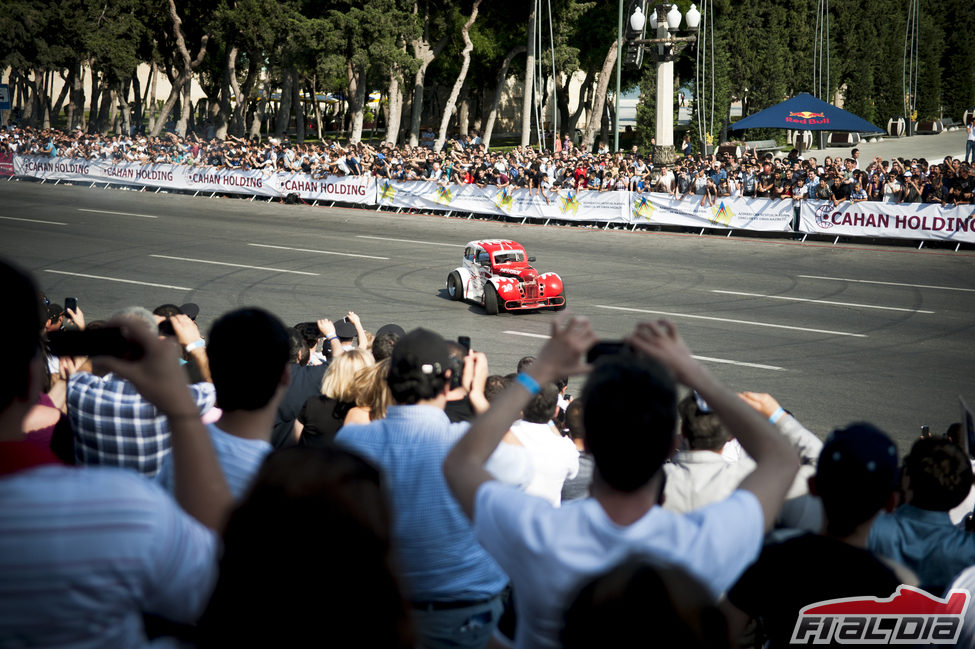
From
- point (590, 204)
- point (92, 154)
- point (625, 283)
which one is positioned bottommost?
point (625, 283)

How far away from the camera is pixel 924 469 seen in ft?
13.1

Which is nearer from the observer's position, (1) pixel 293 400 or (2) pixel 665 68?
(1) pixel 293 400

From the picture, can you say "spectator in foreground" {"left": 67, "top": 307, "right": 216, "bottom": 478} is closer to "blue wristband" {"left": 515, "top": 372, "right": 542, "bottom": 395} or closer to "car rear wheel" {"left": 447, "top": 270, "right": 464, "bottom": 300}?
"blue wristband" {"left": 515, "top": 372, "right": 542, "bottom": 395}

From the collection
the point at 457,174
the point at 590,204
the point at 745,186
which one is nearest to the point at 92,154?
the point at 457,174

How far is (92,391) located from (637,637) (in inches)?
118

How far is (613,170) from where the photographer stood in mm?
27344

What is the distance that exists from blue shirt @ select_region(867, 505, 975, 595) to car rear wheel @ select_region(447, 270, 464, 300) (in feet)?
45.0

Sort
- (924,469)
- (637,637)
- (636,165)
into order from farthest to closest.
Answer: (636,165) < (924,469) < (637,637)

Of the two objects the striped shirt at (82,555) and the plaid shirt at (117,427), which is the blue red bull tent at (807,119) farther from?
the striped shirt at (82,555)

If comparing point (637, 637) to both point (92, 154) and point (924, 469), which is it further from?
point (92, 154)

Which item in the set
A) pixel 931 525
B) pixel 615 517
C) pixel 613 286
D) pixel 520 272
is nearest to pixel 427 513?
pixel 615 517

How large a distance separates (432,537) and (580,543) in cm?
102

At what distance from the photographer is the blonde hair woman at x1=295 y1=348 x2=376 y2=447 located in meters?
5.93

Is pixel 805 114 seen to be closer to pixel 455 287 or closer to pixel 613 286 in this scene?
pixel 613 286
